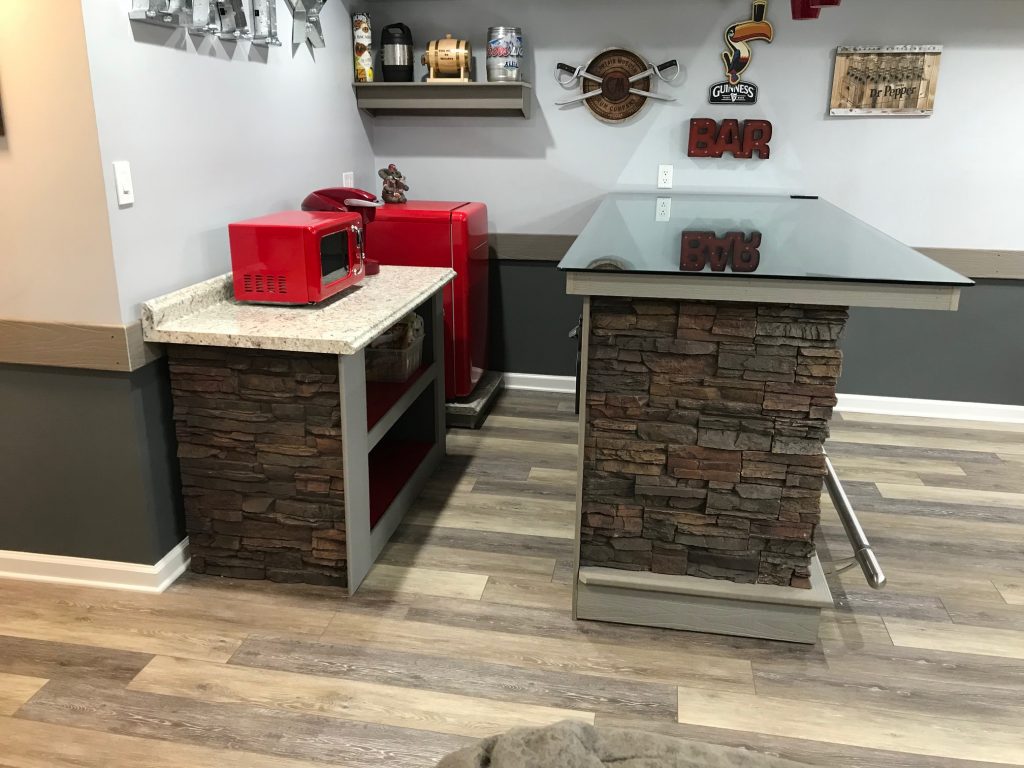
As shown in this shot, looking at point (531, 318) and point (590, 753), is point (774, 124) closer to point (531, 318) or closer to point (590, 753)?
point (531, 318)

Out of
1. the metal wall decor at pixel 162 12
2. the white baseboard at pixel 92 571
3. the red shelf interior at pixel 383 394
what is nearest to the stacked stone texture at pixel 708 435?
the red shelf interior at pixel 383 394

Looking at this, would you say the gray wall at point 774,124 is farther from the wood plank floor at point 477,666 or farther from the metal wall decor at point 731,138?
the wood plank floor at point 477,666

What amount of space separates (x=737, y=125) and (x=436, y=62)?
1.42 m

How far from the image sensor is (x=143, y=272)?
7.38 feet

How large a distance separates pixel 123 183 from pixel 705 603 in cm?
194

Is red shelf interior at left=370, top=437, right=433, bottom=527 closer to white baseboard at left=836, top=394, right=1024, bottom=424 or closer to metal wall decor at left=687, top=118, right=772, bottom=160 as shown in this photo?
metal wall decor at left=687, top=118, right=772, bottom=160

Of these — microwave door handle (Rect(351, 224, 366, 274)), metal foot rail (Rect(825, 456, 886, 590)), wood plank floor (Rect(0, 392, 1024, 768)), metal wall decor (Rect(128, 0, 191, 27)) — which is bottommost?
wood plank floor (Rect(0, 392, 1024, 768))

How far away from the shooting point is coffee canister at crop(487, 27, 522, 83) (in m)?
3.57

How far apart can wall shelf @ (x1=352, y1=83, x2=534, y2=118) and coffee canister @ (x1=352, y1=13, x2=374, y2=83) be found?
60mm

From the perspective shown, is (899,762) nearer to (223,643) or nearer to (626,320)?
(626,320)

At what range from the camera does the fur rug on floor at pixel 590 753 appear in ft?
3.44

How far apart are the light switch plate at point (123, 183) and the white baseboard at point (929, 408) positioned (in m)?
3.27

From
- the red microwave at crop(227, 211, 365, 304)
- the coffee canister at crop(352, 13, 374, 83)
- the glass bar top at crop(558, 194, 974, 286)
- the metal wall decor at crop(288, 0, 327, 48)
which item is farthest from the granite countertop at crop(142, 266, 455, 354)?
the coffee canister at crop(352, 13, 374, 83)

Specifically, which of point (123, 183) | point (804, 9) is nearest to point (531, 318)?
point (804, 9)
